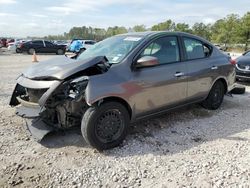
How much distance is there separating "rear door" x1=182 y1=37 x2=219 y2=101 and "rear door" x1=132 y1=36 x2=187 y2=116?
0.21 metres

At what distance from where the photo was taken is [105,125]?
416 centimetres

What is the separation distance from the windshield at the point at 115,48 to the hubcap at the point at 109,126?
0.83 m

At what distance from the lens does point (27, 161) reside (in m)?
3.87

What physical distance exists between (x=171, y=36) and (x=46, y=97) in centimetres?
251

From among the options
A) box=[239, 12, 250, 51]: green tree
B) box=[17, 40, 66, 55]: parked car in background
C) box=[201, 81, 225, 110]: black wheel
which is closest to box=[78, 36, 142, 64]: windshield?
box=[201, 81, 225, 110]: black wheel

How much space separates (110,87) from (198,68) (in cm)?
218

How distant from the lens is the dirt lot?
11.3 ft

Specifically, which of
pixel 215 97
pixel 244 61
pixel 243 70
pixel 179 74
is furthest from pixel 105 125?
pixel 244 61

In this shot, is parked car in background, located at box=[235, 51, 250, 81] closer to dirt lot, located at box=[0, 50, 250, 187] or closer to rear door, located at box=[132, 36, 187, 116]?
dirt lot, located at box=[0, 50, 250, 187]

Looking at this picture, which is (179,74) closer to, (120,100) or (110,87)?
(120,100)

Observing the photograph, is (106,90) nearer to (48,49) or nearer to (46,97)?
(46,97)

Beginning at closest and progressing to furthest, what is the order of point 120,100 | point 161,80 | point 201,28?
1. point 120,100
2. point 161,80
3. point 201,28

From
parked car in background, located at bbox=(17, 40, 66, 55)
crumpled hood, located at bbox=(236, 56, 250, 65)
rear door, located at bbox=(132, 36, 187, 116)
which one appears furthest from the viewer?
parked car in background, located at bbox=(17, 40, 66, 55)

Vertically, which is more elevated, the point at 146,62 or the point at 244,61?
the point at 146,62
